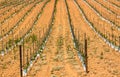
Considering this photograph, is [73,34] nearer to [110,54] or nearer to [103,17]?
[110,54]

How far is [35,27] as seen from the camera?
92.8 ft

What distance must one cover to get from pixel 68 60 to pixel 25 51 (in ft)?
11.8

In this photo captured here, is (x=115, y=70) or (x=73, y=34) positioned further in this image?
(x=73, y=34)

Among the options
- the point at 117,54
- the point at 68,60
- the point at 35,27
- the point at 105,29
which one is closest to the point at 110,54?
the point at 117,54

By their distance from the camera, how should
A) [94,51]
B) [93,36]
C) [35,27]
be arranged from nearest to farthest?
[94,51] < [93,36] < [35,27]

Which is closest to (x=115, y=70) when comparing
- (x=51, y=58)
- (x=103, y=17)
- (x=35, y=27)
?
(x=51, y=58)

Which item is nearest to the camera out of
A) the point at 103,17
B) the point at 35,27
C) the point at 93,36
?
the point at 93,36

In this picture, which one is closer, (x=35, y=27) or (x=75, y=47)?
(x=75, y=47)

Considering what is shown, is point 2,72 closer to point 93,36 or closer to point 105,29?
point 93,36

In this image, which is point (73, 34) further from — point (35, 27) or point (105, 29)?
point (35, 27)

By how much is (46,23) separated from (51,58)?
11576 mm

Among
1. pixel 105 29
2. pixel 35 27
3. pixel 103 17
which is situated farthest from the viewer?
pixel 103 17

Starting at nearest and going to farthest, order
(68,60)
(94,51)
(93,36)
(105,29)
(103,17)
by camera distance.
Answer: (68,60) < (94,51) < (93,36) < (105,29) < (103,17)

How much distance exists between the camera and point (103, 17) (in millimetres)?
31938
